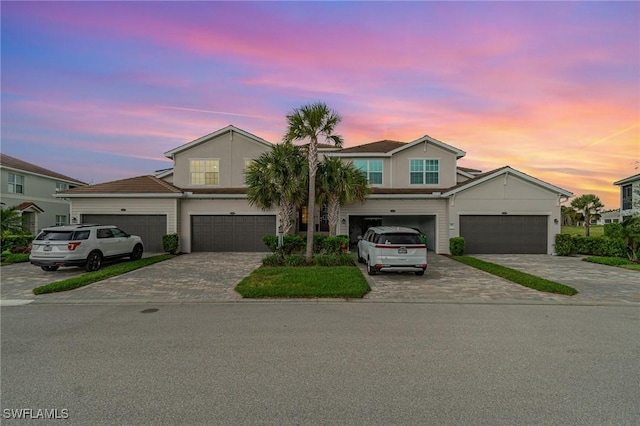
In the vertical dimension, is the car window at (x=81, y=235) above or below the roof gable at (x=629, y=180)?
below

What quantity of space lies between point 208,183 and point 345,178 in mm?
9708

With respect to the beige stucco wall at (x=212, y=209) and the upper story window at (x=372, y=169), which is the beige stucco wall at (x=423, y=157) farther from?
the beige stucco wall at (x=212, y=209)

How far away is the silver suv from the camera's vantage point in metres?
11.8

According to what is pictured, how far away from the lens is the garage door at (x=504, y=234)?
18.6 meters

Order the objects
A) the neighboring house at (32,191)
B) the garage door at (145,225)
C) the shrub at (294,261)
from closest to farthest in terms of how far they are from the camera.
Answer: the shrub at (294,261), the garage door at (145,225), the neighboring house at (32,191)

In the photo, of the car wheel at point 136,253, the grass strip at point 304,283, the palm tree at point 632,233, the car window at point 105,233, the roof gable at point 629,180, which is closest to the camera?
the grass strip at point 304,283

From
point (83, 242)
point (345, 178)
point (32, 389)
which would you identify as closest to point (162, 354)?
point (32, 389)

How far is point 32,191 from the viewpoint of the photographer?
99.0 feet

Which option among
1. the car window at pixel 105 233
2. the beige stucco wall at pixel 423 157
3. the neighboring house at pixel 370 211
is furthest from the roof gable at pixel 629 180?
the car window at pixel 105 233

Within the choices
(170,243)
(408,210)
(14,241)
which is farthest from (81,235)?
(408,210)

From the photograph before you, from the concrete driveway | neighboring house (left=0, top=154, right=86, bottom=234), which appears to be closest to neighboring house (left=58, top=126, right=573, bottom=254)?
the concrete driveway

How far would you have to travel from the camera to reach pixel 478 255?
59.4ft

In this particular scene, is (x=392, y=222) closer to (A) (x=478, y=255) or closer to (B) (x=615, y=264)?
(A) (x=478, y=255)

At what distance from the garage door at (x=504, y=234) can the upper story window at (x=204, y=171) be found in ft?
50.3
